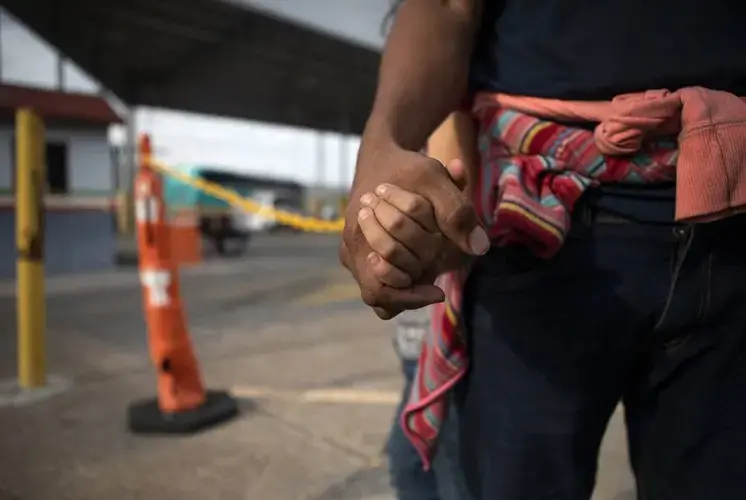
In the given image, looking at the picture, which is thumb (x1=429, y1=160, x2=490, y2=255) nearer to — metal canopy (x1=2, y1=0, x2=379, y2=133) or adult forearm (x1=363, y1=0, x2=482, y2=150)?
adult forearm (x1=363, y1=0, x2=482, y2=150)

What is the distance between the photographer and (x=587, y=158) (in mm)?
783

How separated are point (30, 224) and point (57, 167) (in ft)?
22.7

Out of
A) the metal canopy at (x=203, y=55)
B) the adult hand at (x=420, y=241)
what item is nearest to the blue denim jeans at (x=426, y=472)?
the adult hand at (x=420, y=241)

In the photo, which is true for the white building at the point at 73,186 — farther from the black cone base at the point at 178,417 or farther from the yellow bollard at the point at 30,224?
the black cone base at the point at 178,417

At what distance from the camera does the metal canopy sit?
14.5m

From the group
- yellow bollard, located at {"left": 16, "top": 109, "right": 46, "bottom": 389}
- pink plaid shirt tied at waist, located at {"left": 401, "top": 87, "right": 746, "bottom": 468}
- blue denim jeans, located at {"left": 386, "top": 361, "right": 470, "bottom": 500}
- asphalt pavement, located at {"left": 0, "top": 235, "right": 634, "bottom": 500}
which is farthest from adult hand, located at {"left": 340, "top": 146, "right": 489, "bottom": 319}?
yellow bollard, located at {"left": 16, "top": 109, "right": 46, "bottom": 389}

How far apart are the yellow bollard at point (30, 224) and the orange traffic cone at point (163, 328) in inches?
25.6

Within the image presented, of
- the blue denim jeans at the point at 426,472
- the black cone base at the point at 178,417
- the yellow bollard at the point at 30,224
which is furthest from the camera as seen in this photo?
the yellow bollard at the point at 30,224

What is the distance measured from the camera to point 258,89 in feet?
70.8

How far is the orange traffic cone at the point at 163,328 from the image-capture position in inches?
103

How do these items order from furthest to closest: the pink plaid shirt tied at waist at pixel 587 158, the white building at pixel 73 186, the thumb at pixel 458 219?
the white building at pixel 73 186 < the pink plaid shirt tied at waist at pixel 587 158 < the thumb at pixel 458 219

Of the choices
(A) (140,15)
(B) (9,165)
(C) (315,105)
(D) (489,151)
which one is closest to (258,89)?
(C) (315,105)

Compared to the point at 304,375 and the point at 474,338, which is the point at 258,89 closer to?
the point at 304,375

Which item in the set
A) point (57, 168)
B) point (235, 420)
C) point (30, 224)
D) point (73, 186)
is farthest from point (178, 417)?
point (57, 168)
